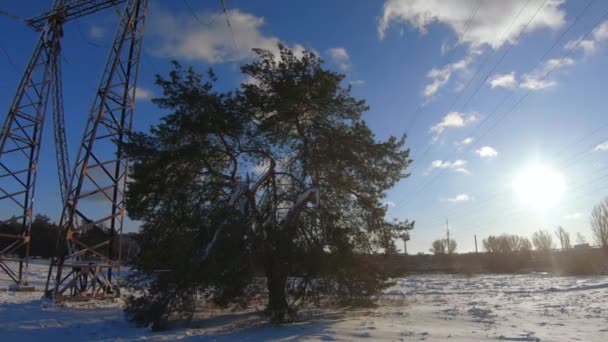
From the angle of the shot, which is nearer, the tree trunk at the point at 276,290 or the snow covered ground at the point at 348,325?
the snow covered ground at the point at 348,325

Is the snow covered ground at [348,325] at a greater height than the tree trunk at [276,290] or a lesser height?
lesser

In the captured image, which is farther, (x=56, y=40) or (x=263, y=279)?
(x=56, y=40)

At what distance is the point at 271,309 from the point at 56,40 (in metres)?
19.6

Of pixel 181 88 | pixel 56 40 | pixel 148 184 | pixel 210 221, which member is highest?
pixel 56 40

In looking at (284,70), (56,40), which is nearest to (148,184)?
(284,70)

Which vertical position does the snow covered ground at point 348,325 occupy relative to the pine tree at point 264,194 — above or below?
below

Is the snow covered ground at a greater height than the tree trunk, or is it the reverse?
the tree trunk

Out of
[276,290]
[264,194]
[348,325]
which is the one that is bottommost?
[348,325]

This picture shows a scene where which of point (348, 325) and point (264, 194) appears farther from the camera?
point (264, 194)

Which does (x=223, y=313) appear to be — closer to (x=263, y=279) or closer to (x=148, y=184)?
(x=263, y=279)

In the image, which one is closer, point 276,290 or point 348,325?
point 348,325

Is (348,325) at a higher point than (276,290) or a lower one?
lower

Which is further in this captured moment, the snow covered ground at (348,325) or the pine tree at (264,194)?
the pine tree at (264,194)

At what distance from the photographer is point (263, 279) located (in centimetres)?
1348
